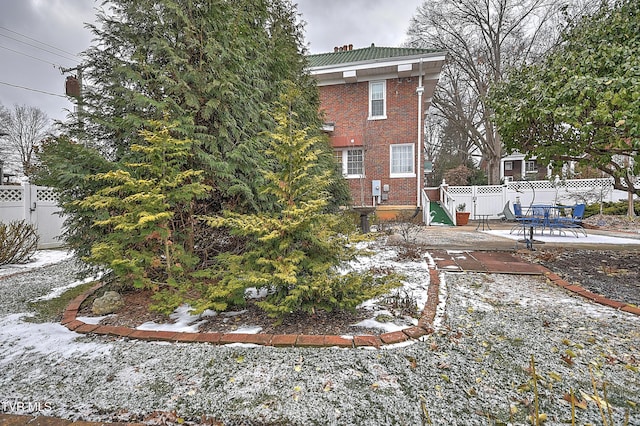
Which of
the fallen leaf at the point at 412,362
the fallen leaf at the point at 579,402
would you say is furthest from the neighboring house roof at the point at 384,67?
the fallen leaf at the point at 579,402

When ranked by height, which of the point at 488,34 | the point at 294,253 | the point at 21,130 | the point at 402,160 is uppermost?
the point at 488,34

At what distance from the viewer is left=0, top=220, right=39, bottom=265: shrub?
19.0 feet

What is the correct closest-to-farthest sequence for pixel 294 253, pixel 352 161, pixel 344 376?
1. pixel 344 376
2. pixel 294 253
3. pixel 352 161

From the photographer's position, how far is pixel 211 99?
344 centimetres

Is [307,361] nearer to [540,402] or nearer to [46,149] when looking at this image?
[540,402]

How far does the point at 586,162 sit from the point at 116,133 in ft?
21.9

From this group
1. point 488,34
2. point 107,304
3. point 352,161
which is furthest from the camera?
point 488,34

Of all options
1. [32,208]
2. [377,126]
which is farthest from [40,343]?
[377,126]

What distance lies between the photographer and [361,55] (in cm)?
1379

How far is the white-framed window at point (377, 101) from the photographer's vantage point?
12586mm

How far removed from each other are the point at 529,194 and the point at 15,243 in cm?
1802

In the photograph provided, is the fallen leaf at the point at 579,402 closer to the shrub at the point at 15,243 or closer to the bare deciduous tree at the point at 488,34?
the shrub at the point at 15,243

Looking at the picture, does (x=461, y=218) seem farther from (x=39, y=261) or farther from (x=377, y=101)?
(x=39, y=261)

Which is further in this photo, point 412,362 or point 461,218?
point 461,218
